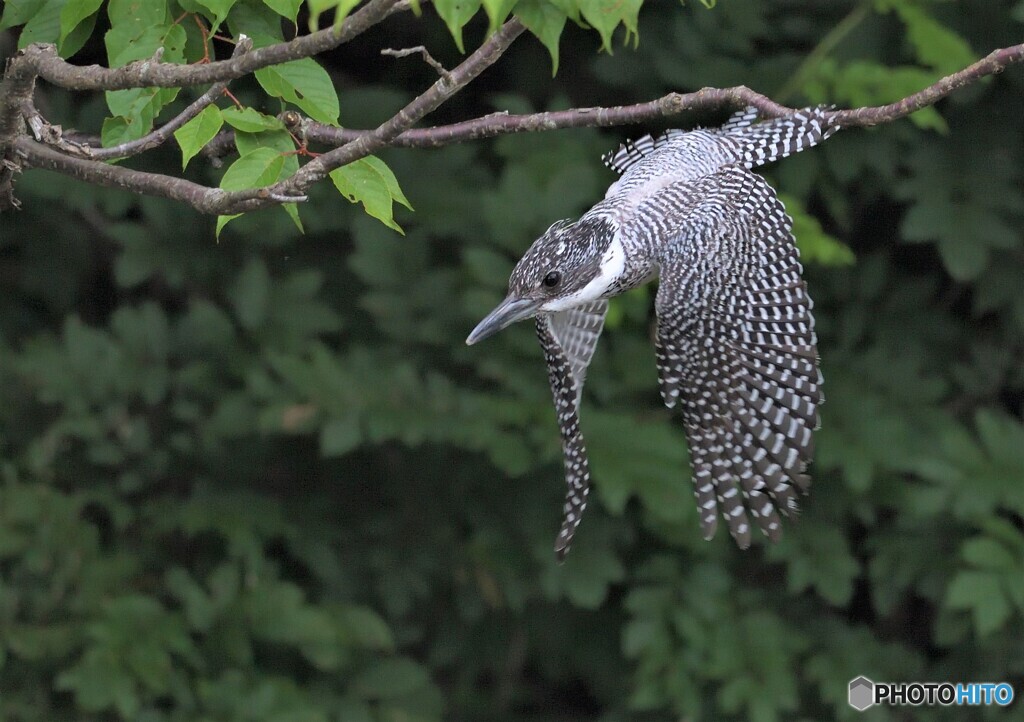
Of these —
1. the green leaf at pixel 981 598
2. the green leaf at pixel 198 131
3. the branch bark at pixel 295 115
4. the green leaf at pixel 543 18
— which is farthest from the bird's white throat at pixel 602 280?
the green leaf at pixel 981 598

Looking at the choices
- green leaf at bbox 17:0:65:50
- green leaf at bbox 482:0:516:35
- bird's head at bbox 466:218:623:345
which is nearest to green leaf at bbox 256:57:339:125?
green leaf at bbox 17:0:65:50

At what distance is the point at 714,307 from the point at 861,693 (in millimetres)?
1499

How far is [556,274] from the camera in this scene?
1809mm

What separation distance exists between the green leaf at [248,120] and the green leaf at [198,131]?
0.01 meters

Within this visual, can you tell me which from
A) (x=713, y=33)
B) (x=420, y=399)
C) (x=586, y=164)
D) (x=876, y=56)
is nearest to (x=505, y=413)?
(x=420, y=399)

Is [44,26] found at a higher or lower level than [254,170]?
higher

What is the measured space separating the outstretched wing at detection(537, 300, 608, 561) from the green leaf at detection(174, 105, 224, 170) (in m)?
0.88

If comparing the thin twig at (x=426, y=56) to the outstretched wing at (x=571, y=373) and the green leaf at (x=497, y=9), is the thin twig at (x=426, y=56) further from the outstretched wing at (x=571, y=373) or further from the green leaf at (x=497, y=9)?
the outstretched wing at (x=571, y=373)

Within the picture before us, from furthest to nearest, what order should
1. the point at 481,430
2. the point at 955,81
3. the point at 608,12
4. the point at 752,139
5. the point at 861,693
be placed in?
the point at 861,693
the point at 481,430
the point at 752,139
the point at 955,81
the point at 608,12

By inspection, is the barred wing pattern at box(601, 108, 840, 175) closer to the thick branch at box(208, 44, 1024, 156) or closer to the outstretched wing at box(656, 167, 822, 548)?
the outstretched wing at box(656, 167, 822, 548)

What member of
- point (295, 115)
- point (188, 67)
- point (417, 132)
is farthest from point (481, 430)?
point (188, 67)

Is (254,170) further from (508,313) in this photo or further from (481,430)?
(481,430)

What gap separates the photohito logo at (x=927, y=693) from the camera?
3092 millimetres

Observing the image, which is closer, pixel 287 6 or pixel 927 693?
pixel 287 6
